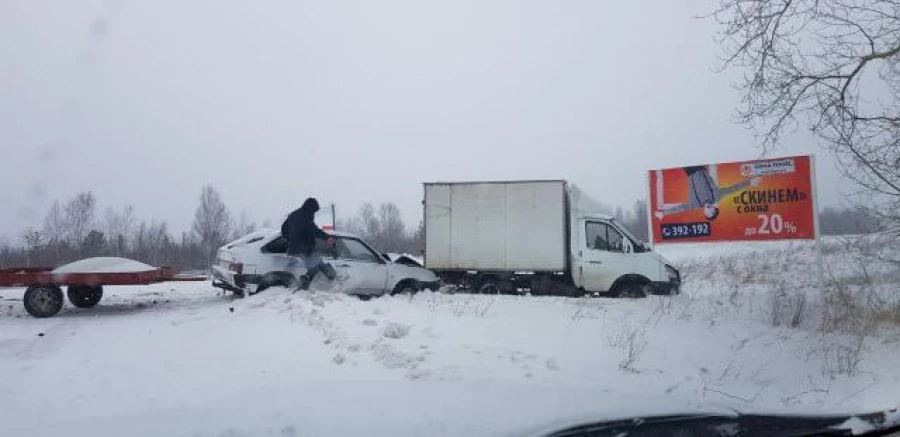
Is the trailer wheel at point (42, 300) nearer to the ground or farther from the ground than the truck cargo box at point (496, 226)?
nearer to the ground

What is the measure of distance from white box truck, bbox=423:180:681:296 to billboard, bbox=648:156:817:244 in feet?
7.24

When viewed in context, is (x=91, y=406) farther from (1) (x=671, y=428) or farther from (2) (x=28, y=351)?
(1) (x=671, y=428)

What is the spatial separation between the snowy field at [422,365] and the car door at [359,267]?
2082 mm

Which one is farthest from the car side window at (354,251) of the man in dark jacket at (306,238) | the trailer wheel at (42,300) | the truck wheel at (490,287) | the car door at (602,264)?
the trailer wheel at (42,300)

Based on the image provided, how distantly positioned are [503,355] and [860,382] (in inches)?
150

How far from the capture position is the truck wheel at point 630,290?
1311cm

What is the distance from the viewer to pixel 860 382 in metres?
6.32

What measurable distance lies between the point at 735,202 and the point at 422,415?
40.8 ft

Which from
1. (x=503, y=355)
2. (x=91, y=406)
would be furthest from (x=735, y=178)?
(x=91, y=406)

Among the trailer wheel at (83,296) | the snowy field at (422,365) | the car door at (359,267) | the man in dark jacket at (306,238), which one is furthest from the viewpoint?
the car door at (359,267)

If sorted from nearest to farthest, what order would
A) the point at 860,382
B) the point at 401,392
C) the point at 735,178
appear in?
1. the point at 401,392
2. the point at 860,382
3. the point at 735,178

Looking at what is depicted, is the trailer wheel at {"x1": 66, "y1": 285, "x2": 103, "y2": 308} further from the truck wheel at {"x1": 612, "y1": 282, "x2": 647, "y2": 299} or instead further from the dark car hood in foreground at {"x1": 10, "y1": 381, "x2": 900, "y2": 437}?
the truck wheel at {"x1": 612, "y1": 282, "x2": 647, "y2": 299}

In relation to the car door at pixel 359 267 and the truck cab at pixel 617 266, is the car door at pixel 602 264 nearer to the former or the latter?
the truck cab at pixel 617 266

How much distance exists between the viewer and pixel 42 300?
33.1 ft
